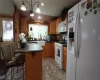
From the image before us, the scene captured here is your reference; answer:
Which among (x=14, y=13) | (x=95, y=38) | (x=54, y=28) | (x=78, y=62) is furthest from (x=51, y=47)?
(x=95, y=38)

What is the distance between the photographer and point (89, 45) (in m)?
1.52

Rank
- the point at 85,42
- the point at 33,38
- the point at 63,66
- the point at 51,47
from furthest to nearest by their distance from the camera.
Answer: the point at 33,38
the point at 51,47
the point at 63,66
the point at 85,42

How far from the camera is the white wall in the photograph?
14.5 ft

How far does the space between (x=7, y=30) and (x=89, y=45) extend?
4.29m

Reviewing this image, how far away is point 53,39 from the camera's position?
6.22 m

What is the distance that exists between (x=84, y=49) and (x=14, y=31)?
4.12m

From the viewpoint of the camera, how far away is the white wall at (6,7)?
4.42 metres

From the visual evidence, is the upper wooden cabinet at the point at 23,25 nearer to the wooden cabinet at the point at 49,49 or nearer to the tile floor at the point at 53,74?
the wooden cabinet at the point at 49,49

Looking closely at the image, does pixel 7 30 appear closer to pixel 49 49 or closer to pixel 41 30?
pixel 41 30

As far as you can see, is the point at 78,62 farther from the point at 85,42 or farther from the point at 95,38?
the point at 95,38

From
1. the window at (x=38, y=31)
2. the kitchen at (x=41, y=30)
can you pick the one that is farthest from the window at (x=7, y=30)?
the window at (x=38, y=31)

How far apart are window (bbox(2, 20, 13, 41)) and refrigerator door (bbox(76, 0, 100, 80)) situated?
3.93 meters

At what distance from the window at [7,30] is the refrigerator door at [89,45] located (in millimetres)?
3931

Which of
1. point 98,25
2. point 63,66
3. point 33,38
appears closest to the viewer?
point 98,25
